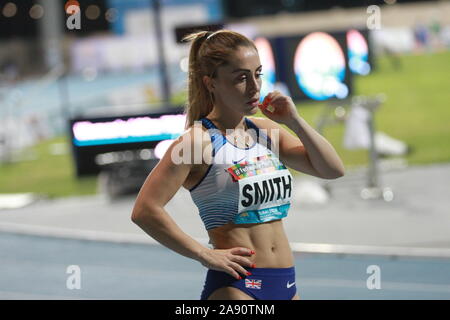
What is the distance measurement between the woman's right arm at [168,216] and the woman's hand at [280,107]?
0.31m

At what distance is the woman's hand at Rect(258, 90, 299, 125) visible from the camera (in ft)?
9.44

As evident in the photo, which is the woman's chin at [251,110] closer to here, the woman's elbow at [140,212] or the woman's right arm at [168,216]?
the woman's right arm at [168,216]

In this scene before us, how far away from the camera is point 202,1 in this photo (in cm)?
2541

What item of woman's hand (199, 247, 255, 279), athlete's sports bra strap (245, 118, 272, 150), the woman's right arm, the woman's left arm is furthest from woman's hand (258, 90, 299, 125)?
woman's hand (199, 247, 255, 279)

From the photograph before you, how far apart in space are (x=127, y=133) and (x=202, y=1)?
45.8 feet

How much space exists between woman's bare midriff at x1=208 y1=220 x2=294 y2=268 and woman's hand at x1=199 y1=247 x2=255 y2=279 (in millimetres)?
49

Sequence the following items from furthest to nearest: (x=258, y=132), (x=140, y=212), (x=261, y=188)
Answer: (x=258, y=132)
(x=261, y=188)
(x=140, y=212)

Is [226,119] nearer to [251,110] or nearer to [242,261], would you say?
[251,110]

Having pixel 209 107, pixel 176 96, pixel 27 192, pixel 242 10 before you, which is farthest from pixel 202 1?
pixel 209 107

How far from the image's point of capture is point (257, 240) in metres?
2.88

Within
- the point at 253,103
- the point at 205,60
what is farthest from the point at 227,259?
the point at 205,60

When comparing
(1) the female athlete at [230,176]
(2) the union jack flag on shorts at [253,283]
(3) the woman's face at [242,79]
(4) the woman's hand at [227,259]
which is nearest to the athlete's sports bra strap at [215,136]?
(1) the female athlete at [230,176]

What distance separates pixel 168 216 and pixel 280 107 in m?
0.54
